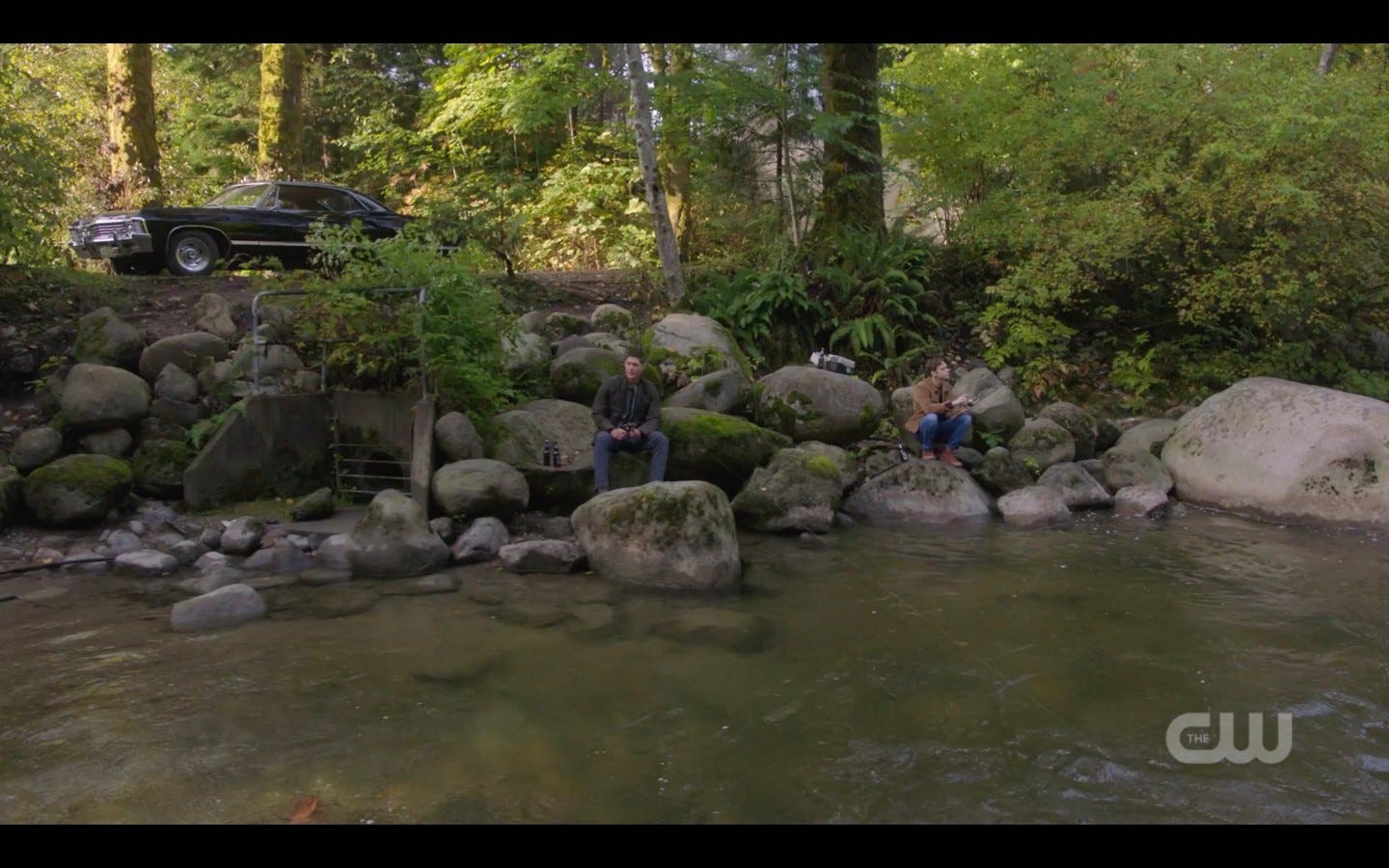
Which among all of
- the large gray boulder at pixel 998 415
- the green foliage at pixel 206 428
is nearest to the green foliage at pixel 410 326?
the green foliage at pixel 206 428

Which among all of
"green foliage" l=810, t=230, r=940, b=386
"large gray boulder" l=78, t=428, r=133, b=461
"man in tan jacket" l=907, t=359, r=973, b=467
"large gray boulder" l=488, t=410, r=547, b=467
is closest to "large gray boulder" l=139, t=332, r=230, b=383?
"large gray boulder" l=78, t=428, r=133, b=461

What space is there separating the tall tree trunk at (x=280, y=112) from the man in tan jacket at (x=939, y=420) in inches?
524

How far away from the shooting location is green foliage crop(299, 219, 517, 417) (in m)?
10.5

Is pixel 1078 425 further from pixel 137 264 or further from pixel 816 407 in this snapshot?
pixel 137 264

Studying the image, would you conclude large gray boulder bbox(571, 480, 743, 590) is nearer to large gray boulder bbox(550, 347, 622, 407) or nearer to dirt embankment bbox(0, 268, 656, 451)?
large gray boulder bbox(550, 347, 622, 407)

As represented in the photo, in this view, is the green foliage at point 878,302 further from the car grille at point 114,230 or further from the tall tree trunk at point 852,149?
the car grille at point 114,230

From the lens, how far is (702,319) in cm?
1390

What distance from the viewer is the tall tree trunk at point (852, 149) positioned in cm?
1538

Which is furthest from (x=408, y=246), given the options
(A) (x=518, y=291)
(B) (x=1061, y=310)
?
(B) (x=1061, y=310)

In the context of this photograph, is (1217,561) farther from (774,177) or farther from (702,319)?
(774,177)

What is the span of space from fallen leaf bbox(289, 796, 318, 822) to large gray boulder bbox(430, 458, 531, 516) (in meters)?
4.89

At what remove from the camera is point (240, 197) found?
15117 mm

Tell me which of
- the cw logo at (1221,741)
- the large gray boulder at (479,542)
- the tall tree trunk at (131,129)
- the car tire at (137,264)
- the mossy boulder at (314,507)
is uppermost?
the tall tree trunk at (131,129)

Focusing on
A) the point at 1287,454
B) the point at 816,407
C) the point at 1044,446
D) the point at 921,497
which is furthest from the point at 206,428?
the point at 1287,454
